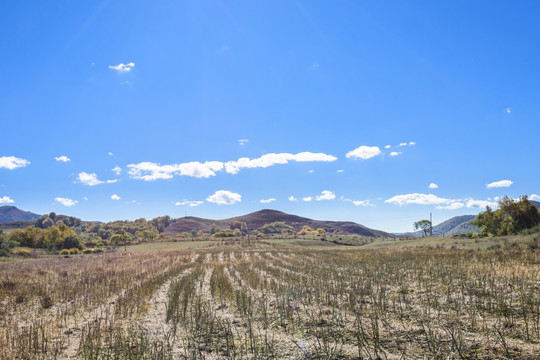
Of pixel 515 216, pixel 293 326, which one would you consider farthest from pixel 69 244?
pixel 515 216

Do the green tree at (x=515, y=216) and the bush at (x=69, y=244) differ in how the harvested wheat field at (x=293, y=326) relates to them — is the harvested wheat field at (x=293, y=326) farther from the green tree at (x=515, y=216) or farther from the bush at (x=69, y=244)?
the bush at (x=69, y=244)

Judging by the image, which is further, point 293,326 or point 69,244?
point 69,244

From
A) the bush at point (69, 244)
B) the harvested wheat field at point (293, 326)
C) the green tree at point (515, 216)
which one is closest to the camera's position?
the harvested wheat field at point (293, 326)

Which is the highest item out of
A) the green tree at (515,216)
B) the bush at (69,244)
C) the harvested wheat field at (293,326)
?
the green tree at (515,216)

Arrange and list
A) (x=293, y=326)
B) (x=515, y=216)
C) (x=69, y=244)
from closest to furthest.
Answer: (x=293, y=326), (x=515, y=216), (x=69, y=244)

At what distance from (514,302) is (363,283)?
6809mm

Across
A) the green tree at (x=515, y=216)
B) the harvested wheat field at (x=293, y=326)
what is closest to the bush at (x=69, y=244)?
the harvested wheat field at (x=293, y=326)

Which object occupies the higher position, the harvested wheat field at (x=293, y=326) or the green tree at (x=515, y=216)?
the green tree at (x=515, y=216)

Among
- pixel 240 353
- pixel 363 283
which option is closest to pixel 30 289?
pixel 240 353

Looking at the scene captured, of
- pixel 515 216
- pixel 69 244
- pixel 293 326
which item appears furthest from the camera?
pixel 69 244

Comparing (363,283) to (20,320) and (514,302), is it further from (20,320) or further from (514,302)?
(20,320)

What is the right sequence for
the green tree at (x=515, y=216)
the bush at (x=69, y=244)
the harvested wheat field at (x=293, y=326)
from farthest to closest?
the bush at (x=69, y=244), the green tree at (x=515, y=216), the harvested wheat field at (x=293, y=326)

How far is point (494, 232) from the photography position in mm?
85562

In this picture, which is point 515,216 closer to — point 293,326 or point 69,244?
point 293,326
